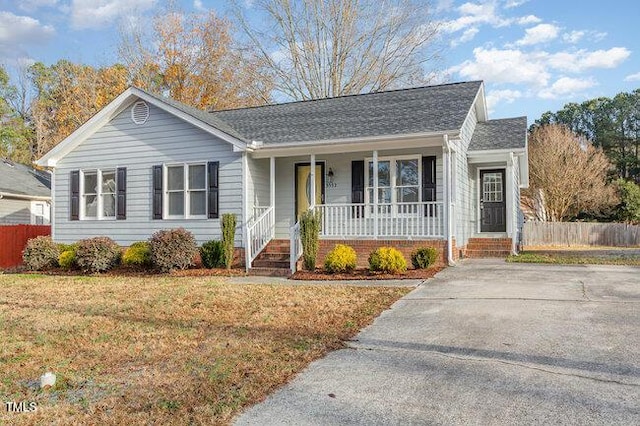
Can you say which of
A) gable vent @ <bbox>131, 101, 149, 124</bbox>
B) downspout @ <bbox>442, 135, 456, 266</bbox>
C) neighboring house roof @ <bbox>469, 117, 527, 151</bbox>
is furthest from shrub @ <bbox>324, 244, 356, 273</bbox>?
gable vent @ <bbox>131, 101, 149, 124</bbox>

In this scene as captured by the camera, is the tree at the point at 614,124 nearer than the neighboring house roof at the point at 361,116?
No

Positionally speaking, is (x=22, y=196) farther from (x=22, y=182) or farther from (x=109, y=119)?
(x=109, y=119)

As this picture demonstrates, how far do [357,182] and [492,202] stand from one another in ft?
15.9

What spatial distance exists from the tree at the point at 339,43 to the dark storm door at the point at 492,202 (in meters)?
13.5

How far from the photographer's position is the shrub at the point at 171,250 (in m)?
12.2

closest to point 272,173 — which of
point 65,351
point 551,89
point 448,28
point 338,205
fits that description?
point 338,205

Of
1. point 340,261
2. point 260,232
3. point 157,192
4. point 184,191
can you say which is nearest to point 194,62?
point 157,192

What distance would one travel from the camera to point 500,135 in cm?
1481

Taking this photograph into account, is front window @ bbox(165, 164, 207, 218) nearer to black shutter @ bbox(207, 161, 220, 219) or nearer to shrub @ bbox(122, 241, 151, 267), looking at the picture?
black shutter @ bbox(207, 161, 220, 219)

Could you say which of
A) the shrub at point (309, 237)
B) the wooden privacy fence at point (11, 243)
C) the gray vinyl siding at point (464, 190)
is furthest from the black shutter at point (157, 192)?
the gray vinyl siding at point (464, 190)

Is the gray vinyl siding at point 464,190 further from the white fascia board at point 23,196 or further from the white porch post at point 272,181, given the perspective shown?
the white fascia board at point 23,196

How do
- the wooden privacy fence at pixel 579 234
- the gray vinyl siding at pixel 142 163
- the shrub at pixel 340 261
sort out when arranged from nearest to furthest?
the shrub at pixel 340 261 < the gray vinyl siding at pixel 142 163 < the wooden privacy fence at pixel 579 234

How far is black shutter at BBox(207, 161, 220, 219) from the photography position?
1320 cm

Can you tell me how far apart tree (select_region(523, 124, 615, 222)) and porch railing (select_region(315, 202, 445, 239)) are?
18617mm
